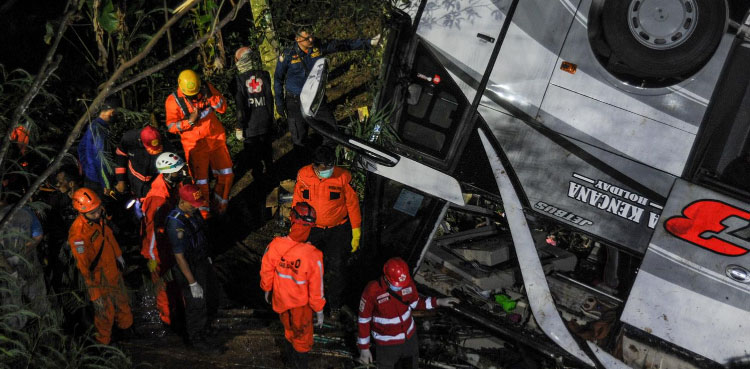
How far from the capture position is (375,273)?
574 cm

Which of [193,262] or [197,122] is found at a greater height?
[197,122]

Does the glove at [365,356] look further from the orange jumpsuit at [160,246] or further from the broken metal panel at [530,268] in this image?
the orange jumpsuit at [160,246]

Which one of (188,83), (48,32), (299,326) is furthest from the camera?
(188,83)

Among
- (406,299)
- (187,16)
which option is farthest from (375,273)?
(187,16)

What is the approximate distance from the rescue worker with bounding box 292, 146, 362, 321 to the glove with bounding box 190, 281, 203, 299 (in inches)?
44.3

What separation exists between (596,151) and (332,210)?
2.49 m

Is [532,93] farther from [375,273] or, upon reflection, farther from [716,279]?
[375,273]

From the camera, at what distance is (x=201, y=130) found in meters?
6.78

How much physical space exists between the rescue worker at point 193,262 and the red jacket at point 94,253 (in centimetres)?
57

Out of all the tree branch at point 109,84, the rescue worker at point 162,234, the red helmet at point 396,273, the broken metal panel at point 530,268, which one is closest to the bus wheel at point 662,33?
the broken metal panel at point 530,268

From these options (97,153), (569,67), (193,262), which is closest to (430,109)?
(569,67)

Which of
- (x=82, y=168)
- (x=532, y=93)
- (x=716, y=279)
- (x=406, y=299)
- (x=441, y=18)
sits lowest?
(x=82, y=168)

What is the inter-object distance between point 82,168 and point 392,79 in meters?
3.75

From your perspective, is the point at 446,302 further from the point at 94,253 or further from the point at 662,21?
the point at 94,253
